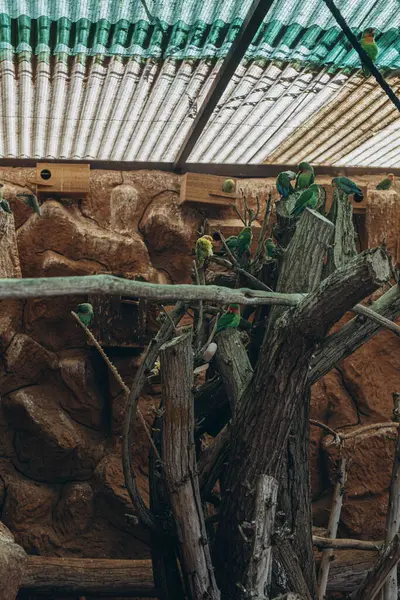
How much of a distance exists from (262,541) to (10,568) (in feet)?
4.53

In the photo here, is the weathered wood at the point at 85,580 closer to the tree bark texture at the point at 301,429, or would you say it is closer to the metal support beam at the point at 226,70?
the tree bark texture at the point at 301,429

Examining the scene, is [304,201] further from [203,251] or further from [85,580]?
[85,580]

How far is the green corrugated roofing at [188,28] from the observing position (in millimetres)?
4645

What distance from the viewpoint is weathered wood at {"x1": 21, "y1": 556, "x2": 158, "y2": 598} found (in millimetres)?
4898

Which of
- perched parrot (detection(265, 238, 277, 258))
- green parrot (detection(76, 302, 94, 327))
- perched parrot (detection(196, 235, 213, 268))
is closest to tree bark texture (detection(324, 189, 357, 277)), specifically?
perched parrot (detection(265, 238, 277, 258))

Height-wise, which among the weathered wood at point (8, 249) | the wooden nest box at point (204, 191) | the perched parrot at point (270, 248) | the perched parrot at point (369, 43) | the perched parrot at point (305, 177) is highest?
the perched parrot at point (369, 43)

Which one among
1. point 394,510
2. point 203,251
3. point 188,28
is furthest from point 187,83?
point 394,510

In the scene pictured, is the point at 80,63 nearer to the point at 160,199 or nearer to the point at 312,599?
the point at 160,199

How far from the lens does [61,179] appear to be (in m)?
6.14

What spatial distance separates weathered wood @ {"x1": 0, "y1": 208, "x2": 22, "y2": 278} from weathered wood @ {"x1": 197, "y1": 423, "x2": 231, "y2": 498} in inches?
79.6

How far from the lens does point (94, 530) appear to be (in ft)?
19.3

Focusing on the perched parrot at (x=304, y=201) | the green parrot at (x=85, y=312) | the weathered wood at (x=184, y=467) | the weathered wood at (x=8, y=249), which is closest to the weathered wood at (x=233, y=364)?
the weathered wood at (x=184, y=467)

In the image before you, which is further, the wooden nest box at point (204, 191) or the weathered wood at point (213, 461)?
the wooden nest box at point (204, 191)

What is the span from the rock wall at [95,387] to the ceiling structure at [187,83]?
1.35ft
